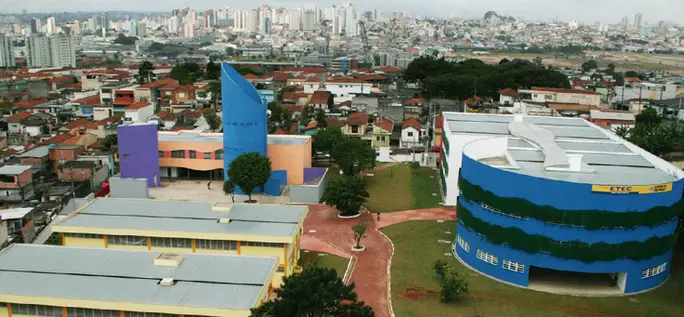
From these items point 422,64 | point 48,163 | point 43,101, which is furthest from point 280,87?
point 48,163

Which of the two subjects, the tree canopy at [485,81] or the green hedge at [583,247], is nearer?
the green hedge at [583,247]

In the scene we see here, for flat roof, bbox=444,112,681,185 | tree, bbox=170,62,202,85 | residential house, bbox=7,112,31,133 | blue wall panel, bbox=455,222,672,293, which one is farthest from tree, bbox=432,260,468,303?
tree, bbox=170,62,202,85

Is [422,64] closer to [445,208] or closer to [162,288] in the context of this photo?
[445,208]

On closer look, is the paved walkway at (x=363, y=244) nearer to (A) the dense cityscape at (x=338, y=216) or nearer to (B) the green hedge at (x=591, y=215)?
(A) the dense cityscape at (x=338, y=216)

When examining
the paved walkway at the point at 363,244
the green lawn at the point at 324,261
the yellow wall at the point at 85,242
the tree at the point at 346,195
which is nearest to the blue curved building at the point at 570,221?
A: the paved walkway at the point at 363,244

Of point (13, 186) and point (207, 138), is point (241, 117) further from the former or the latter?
point (13, 186)

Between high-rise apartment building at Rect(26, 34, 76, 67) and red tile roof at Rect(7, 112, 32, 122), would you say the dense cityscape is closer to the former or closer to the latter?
red tile roof at Rect(7, 112, 32, 122)
